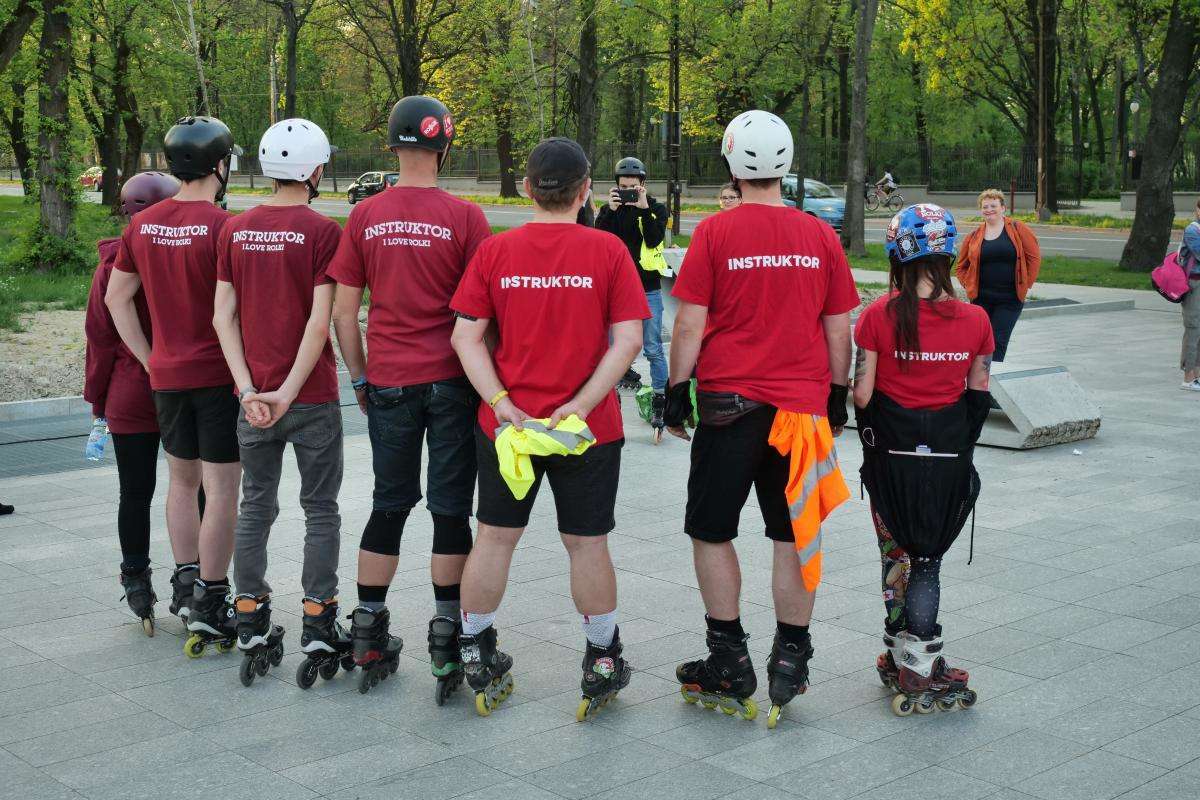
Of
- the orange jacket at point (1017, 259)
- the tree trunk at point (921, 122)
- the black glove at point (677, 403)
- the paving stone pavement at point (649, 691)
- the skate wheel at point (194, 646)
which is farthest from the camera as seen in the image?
the tree trunk at point (921, 122)

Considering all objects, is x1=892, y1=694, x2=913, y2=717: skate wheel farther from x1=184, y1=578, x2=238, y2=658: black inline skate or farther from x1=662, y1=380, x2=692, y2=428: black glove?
x1=184, y1=578, x2=238, y2=658: black inline skate

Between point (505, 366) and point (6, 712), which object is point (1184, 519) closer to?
point (505, 366)

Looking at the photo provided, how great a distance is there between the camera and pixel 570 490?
4.43 meters

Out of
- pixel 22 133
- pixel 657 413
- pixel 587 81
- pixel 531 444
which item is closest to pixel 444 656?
pixel 531 444

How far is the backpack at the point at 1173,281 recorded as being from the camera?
11.4m

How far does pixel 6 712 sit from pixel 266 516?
1098mm

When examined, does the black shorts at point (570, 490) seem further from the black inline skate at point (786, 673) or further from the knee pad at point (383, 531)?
the black inline skate at point (786, 673)

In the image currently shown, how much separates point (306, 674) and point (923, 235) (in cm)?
267

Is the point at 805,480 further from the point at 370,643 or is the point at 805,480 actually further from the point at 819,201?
the point at 819,201

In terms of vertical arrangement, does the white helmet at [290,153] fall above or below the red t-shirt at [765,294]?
above

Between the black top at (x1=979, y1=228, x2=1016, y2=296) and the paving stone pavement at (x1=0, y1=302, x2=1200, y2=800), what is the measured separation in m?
2.74

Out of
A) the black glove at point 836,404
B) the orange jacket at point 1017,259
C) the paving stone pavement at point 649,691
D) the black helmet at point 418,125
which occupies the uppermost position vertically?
the black helmet at point 418,125

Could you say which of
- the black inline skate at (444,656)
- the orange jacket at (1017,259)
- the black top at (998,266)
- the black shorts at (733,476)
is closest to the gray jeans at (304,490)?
the black inline skate at (444,656)

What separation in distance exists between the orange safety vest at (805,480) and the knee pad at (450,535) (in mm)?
1169
